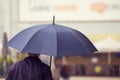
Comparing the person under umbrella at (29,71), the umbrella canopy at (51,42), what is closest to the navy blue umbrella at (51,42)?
the umbrella canopy at (51,42)

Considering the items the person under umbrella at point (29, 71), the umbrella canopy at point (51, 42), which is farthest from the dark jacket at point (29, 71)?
the umbrella canopy at point (51, 42)

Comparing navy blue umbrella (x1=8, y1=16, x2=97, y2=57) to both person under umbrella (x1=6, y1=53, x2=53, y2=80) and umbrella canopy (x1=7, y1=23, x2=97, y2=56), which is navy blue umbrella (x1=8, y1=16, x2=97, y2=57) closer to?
umbrella canopy (x1=7, y1=23, x2=97, y2=56)

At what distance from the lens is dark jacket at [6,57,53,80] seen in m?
3.56

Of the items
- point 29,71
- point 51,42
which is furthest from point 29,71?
point 51,42

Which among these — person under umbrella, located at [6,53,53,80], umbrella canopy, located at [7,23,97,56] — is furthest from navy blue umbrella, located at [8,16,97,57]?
person under umbrella, located at [6,53,53,80]

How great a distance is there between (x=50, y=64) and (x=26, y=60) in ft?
1.12

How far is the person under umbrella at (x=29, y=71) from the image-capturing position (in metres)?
3.56

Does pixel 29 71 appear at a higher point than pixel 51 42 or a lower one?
lower

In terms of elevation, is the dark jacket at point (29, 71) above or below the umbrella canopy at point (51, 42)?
below

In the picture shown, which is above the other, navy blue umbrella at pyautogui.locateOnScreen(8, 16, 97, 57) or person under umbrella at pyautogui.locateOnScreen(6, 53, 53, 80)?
navy blue umbrella at pyautogui.locateOnScreen(8, 16, 97, 57)

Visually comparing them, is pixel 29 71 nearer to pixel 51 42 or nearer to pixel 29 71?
pixel 29 71

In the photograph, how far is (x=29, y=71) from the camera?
3.57m

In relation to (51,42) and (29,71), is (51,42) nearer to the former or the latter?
(51,42)

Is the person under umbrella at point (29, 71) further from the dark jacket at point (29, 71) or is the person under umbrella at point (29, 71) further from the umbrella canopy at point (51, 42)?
the umbrella canopy at point (51, 42)
